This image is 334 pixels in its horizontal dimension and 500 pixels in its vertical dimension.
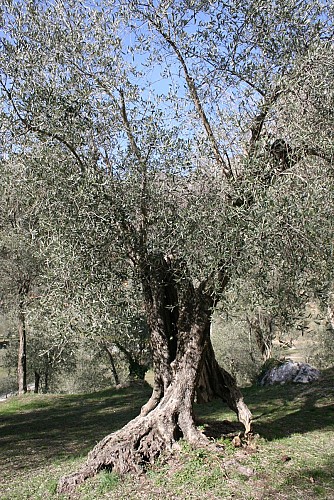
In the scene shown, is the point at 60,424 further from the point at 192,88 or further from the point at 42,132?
the point at 192,88

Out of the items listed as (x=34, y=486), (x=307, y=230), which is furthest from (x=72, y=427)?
(x=307, y=230)

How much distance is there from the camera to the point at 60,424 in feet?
46.1

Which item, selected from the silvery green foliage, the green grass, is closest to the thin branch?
the silvery green foliage

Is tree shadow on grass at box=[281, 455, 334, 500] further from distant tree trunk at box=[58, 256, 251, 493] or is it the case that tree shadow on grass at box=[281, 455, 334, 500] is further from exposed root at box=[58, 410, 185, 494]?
exposed root at box=[58, 410, 185, 494]

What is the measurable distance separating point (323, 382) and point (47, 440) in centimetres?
866

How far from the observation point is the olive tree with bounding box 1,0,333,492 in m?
6.44

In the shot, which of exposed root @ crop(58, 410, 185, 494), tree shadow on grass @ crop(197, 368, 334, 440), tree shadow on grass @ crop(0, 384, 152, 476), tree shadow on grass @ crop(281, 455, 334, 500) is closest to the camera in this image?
tree shadow on grass @ crop(281, 455, 334, 500)

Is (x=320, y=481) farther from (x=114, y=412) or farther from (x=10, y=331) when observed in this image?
(x=10, y=331)

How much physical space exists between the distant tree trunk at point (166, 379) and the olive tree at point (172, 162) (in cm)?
2

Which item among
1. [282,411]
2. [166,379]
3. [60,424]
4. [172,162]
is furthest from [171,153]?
[60,424]

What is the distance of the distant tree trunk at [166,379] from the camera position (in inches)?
281

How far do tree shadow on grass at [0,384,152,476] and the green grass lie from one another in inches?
1.4

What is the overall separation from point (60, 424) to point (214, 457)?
8.29 meters

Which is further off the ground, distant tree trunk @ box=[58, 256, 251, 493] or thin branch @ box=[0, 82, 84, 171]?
thin branch @ box=[0, 82, 84, 171]
